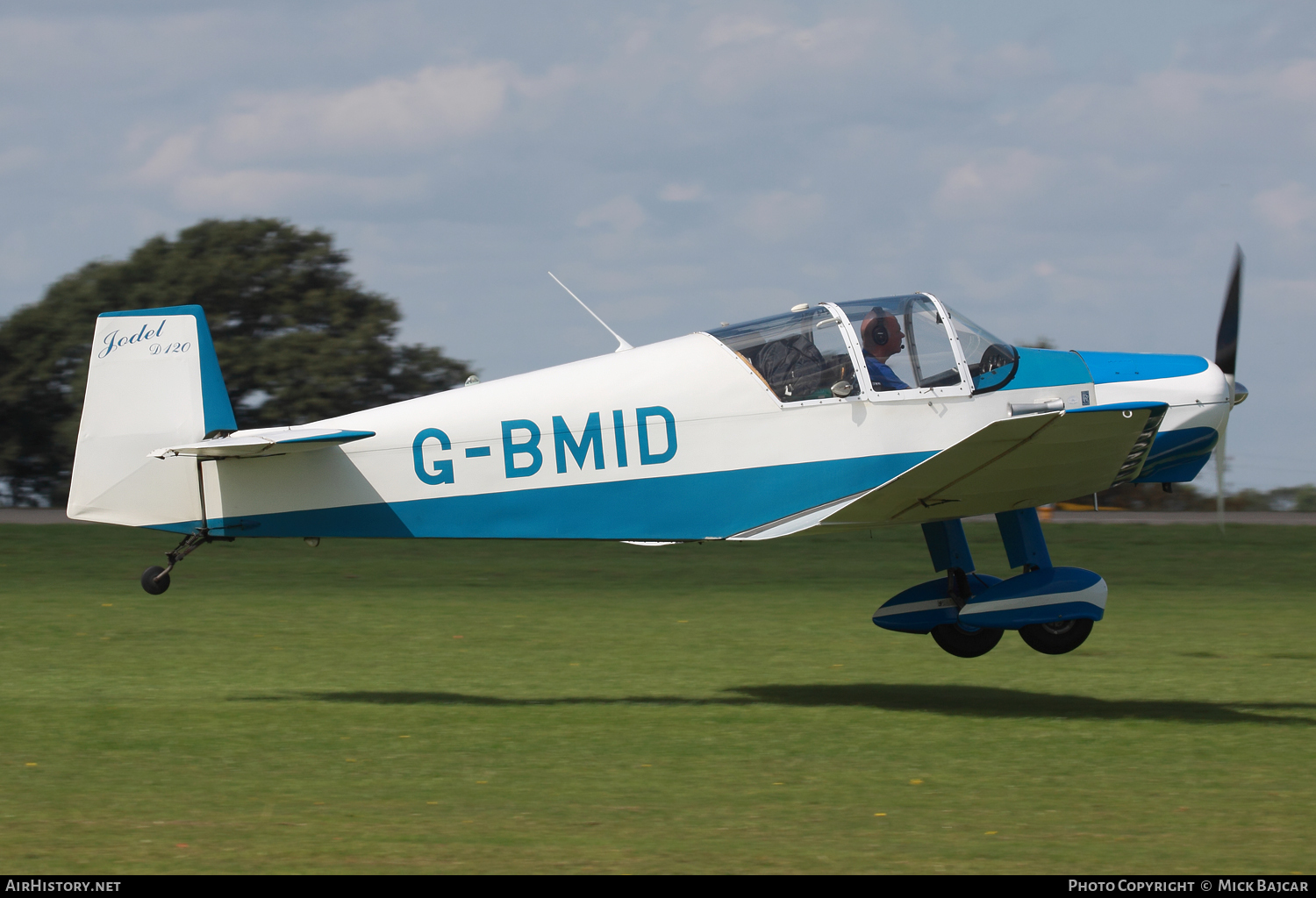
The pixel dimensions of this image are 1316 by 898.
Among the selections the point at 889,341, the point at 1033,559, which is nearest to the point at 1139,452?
the point at 1033,559

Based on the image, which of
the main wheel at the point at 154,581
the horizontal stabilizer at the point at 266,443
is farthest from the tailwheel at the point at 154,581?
the horizontal stabilizer at the point at 266,443

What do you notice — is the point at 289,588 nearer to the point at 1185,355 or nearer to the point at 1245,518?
the point at 1185,355

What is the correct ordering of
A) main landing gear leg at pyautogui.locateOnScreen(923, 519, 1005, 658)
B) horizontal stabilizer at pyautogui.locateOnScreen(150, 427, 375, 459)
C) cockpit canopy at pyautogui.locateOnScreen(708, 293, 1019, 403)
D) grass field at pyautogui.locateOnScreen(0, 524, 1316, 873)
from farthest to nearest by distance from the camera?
main landing gear leg at pyautogui.locateOnScreen(923, 519, 1005, 658)
cockpit canopy at pyautogui.locateOnScreen(708, 293, 1019, 403)
horizontal stabilizer at pyautogui.locateOnScreen(150, 427, 375, 459)
grass field at pyautogui.locateOnScreen(0, 524, 1316, 873)

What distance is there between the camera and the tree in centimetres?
2725

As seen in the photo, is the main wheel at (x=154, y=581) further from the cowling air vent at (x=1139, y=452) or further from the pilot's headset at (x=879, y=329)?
the cowling air vent at (x=1139, y=452)

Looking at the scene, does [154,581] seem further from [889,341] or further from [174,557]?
[889,341]

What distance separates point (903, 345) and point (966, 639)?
2631 millimetres

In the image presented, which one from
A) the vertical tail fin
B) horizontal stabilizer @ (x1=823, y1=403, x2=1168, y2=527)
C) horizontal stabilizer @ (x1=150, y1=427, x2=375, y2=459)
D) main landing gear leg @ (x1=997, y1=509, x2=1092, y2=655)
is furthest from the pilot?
the vertical tail fin

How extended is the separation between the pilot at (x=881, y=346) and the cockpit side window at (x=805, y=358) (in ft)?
0.46

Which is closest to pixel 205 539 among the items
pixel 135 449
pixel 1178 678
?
pixel 135 449

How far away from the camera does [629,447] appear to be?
28.6 ft

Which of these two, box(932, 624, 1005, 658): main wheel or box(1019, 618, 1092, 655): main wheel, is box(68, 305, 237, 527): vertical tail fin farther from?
box(1019, 618, 1092, 655): main wheel

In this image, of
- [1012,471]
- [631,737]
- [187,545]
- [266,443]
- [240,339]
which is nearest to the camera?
[631,737]

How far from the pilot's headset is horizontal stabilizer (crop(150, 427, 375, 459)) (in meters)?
3.37
